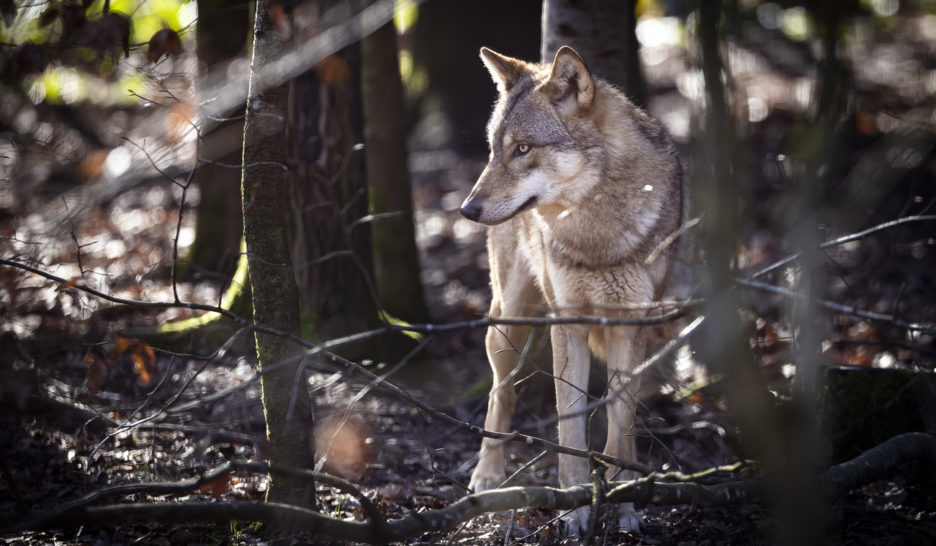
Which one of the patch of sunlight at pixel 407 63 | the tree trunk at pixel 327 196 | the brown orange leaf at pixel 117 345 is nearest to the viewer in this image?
the brown orange leaf at pixel 117 345

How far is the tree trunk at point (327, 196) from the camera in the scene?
6.21 metres

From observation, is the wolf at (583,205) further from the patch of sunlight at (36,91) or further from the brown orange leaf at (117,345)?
the patch of sunlight at (36,91)

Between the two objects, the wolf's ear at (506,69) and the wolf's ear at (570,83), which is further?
the wolf's ear at (506,69)

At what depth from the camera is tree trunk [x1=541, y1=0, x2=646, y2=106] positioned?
5.79 metres

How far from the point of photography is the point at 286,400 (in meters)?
3.87

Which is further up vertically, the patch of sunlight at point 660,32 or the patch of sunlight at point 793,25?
the patch of sunlight at point 660,32

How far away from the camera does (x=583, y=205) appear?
4.75m

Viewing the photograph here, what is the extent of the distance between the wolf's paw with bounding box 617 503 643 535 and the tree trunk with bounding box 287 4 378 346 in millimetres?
2952

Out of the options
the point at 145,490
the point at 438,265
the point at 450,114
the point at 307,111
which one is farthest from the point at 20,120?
the point at 145,490

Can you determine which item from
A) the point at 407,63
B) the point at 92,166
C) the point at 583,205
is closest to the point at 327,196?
the point at 583,205

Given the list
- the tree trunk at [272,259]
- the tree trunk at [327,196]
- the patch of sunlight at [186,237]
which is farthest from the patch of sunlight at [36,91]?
the tree trunk at [272,259]

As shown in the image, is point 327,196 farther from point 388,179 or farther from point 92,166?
point 92,166

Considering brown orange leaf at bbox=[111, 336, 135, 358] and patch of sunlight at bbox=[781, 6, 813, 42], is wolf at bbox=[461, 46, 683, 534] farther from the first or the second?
patch of sunlight at bbox=[781, 6, 813, 42]

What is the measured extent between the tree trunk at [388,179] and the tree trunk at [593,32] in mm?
2023
